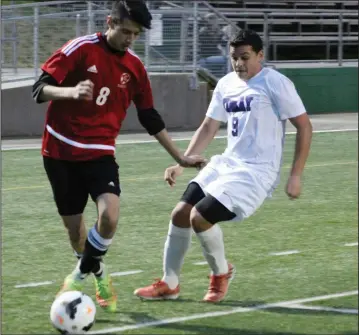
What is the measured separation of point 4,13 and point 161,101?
11.8 feet

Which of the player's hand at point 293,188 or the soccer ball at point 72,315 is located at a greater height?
the player's hand at point 293,188

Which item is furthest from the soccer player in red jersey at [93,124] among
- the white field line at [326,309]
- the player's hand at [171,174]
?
the white field line at [326,309]

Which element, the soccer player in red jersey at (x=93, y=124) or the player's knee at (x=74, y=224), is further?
the player's knee at (x=74, y=224)

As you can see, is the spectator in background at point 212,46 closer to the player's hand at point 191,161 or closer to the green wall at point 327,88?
the green wall at point 327,88

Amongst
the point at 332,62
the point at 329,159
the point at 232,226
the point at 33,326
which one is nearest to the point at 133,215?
the point at 232,226

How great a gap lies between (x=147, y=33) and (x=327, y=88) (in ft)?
18.2

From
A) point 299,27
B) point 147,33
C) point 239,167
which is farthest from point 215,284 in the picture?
point 299,27

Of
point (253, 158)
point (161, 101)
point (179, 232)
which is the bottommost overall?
point (161, 101)

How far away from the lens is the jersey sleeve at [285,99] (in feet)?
22.4

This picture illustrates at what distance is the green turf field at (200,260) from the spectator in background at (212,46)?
362 inches

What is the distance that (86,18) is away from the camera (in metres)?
21.3

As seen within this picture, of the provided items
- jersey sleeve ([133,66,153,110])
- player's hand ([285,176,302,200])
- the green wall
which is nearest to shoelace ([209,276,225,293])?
player's hand ([285,176,302,200])

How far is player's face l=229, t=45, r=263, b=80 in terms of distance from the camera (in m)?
6.86

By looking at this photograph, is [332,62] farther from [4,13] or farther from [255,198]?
[255,198]
